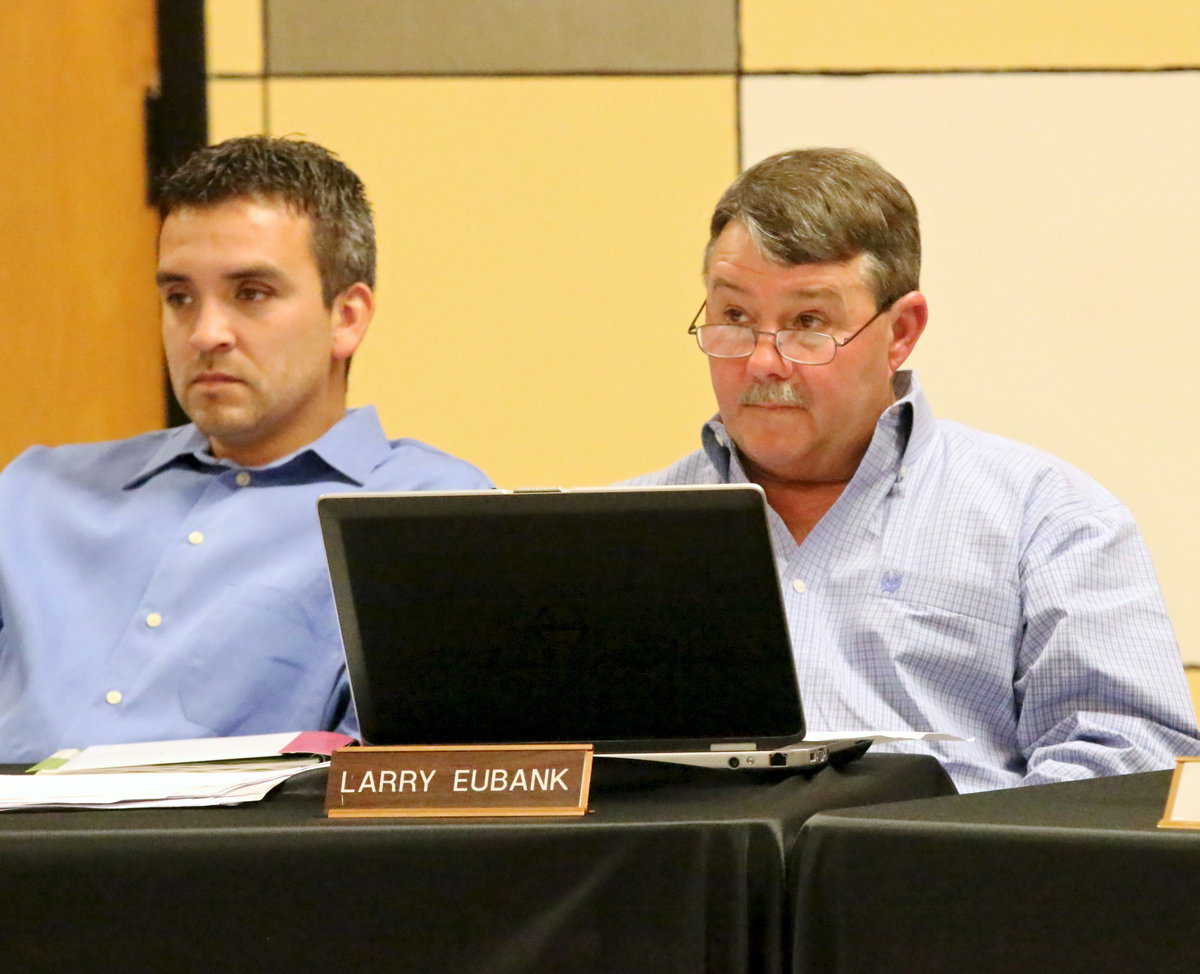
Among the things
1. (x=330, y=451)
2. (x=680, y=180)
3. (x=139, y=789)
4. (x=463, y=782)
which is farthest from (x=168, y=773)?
(x=680, y=180)

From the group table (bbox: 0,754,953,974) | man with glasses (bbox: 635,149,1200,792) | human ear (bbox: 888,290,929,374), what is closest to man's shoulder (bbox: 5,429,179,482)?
man with glasses (bbox: 635,149,1200,792)

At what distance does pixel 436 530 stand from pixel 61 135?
6.04 ft

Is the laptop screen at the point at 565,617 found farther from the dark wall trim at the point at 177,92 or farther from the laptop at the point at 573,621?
the dark wall trim at the point at 177,92

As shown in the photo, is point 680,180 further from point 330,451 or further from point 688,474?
point 330,451

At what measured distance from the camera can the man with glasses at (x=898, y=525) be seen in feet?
5.11

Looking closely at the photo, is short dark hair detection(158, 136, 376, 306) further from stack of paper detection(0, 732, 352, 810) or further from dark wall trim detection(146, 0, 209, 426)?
stack of paper detection(0, 732, 352, 810)

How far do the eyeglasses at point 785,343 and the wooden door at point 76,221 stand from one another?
124 cm

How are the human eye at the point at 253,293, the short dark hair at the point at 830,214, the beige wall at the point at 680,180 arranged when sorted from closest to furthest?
the short dark hair at the point at 830,214 → the human eye at the point at 253,293 → the beige wall at the point at 680,180

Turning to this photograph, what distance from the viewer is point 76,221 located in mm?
2586

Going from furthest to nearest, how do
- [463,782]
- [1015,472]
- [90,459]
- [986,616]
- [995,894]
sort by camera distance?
[90,459], [1015,472], [986,616], [463,782], [995,894]

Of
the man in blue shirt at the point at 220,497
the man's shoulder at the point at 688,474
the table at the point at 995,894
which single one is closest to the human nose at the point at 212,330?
the man in blue shirt at the point at 220,497

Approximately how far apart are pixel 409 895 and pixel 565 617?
9.7 inches

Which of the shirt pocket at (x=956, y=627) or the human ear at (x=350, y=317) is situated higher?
the human ear at (x=350, y=317)

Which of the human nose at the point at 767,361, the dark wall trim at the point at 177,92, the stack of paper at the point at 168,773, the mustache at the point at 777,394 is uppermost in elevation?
the dark wall trim at the point at 177,92
